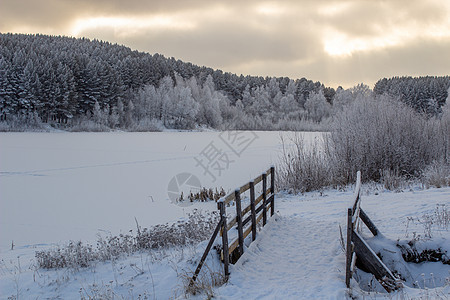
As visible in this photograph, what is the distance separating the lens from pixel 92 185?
54.0 feet

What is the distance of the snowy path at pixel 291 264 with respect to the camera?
511 cm

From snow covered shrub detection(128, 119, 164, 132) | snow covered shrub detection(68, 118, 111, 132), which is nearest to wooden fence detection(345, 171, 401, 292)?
snow covered shrub detection(68, 118, 111, 132)

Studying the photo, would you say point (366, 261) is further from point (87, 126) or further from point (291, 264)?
point (87, 126)

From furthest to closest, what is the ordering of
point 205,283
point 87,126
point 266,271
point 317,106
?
point 317,106 < point 87,126 < point 266,271 < point 205,283

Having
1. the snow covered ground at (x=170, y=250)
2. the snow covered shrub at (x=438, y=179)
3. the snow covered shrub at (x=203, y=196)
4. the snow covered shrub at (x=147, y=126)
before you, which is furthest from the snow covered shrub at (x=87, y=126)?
the snow covered shrub at (x=438, y=179)

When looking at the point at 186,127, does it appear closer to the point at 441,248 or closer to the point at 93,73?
the point at 93,73

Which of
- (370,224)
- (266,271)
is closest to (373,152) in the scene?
(370,224)

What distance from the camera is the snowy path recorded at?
5.11 metres

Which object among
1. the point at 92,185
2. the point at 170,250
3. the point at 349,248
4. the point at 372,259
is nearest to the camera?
the point at 349,248

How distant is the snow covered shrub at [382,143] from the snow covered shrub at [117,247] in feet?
24.4

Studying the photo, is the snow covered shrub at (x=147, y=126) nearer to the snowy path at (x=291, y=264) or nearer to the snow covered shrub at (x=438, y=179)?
the snow covered shrub at (x=438, y=179)

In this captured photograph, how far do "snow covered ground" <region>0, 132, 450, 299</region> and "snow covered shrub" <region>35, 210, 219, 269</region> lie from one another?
20cm

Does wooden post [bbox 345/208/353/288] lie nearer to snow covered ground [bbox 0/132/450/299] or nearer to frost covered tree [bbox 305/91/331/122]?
snow covered ground [bbox 0/132/450/299]

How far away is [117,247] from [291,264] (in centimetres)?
397
